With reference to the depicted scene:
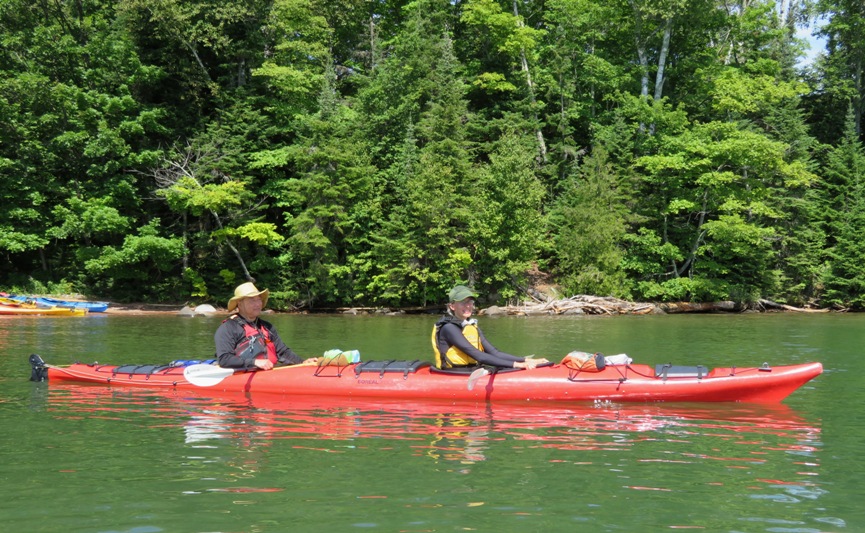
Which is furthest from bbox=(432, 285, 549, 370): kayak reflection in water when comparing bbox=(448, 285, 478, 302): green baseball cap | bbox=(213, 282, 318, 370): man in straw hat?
bbox=(213, 282, 318, 370): man in straw hat

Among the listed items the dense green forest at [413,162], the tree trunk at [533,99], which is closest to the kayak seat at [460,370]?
the dense green forest at [413,162]

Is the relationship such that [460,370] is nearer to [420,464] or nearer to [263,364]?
[263,364]

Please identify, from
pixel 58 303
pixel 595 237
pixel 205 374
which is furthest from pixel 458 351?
pixel 58 303

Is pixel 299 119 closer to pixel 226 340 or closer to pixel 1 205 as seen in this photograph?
pixel 1 205

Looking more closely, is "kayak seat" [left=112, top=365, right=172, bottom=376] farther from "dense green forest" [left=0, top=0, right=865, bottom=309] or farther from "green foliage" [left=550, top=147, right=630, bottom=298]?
"green foliage" [left=550, top=147, right=630, bottom=298]

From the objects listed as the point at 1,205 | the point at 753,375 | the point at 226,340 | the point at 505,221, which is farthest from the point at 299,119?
the point at 753,375

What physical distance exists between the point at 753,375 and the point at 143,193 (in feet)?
95.5

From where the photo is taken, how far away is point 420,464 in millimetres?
6230

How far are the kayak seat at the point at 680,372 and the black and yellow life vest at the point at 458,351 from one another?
2200mm

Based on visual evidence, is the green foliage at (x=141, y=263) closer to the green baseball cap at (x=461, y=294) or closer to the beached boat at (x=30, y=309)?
the beached boat at (x=30, y=309)

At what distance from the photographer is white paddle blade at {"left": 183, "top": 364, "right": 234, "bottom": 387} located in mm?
9969

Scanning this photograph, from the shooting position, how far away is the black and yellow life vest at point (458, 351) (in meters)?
9.17

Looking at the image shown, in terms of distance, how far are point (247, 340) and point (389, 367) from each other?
193 centimetres

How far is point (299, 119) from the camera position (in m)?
31.6
